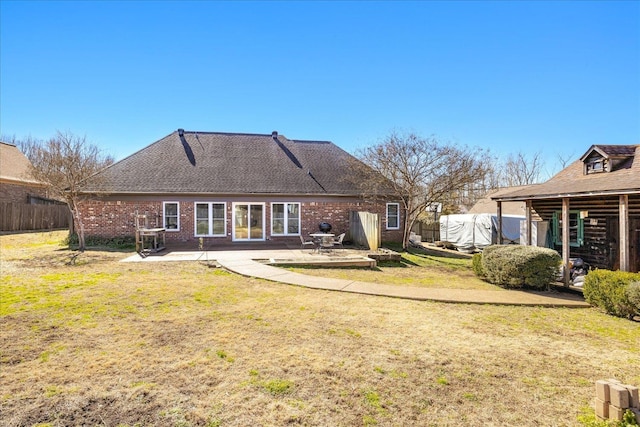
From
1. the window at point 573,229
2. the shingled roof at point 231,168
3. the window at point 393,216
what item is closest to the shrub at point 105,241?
the shingled roof at point 231,168

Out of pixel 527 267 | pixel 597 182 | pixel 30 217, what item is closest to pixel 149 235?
pixel 527 267

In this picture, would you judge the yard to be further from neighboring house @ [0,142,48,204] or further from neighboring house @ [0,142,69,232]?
neighboring house @ [0,142,48,204]

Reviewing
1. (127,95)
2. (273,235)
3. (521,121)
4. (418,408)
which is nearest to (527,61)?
(521,121)

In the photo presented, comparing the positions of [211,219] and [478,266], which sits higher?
[211,219]

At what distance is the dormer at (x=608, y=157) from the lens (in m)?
11.4

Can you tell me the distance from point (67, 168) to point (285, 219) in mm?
9736

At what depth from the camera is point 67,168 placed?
47.3 ft

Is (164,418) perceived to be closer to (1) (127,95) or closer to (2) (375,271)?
(2) (375,271)

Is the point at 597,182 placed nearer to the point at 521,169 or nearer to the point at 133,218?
→ the point at 133,218

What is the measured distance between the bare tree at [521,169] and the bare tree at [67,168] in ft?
129

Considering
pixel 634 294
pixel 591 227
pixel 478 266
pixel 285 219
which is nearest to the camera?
pixel 634 294

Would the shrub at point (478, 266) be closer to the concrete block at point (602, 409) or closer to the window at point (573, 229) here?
the window at point (573, 229)

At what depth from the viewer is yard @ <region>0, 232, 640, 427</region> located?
321 centimetres

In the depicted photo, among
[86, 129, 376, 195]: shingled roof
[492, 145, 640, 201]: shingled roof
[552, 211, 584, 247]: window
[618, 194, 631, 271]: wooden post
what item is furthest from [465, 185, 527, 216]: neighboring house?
[618, 194, 631, 271]: wooden post
